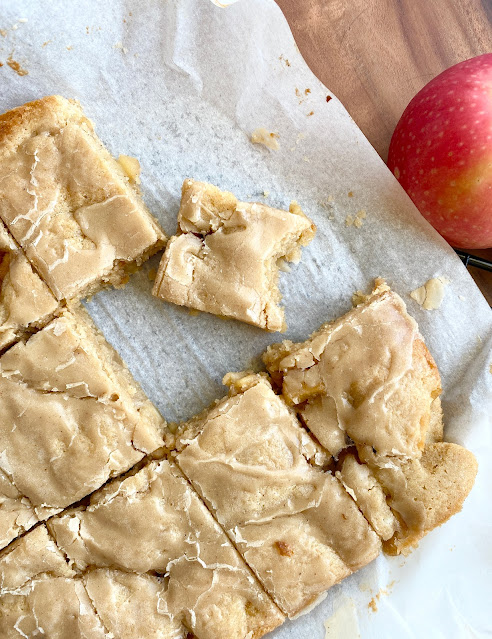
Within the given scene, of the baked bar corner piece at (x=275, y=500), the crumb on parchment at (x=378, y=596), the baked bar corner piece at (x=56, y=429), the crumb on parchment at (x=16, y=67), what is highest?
the crumb on parchment at (x=16, y=67)

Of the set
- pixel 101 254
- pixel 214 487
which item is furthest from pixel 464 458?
pixel 101 254

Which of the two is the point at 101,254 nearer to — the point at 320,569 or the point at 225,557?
the point at 225,557

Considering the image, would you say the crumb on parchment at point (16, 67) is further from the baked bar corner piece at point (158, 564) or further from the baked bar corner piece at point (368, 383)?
the baked bar corner piece at point (158, 564)

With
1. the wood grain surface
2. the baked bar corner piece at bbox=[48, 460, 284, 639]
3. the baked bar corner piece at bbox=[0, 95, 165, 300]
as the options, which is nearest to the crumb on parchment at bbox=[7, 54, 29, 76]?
the baked bar corner piece at bbox=[0, 95, 165, 300]

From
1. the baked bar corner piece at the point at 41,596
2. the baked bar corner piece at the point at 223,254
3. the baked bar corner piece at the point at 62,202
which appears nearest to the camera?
the baked bar corner piece at the point at 41,596

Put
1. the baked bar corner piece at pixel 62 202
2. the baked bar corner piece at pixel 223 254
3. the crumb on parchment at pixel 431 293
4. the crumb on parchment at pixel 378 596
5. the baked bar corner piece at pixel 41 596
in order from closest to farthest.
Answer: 1. the baked bar corner piece at pixel 41 596
2. the baked bar corner piece at pixel 62 202
3. the baked bar corner piece at pixel 223 254
4. the crumb on parchment at pixel 378 596
5. the crumb on parchment at pixel 431 293

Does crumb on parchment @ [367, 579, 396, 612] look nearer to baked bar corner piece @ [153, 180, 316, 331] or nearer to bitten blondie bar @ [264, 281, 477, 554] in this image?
bitten blondie bar @ [264, 281, 477, 554]

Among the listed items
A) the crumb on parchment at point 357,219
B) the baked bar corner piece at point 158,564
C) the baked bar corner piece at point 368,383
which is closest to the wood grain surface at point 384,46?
the crumb on parchment at point 357,219

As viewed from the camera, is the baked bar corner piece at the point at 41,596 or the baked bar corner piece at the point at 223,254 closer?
the baked bar corner piece at the point at 41,596
